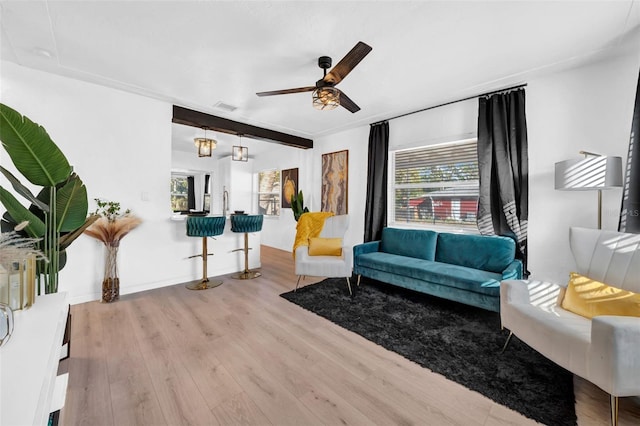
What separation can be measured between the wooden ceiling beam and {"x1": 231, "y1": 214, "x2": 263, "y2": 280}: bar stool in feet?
4.76

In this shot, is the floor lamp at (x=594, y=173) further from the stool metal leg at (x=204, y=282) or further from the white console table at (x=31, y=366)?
the stool metal leg at (x=204, y=282)

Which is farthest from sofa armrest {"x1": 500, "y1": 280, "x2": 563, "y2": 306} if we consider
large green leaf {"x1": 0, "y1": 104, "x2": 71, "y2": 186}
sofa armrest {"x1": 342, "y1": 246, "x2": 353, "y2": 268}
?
large green leaf {"x1": 0, "y1": 104, "x2": 71, "y2": 186}

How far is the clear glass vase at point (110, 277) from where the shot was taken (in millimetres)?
2951

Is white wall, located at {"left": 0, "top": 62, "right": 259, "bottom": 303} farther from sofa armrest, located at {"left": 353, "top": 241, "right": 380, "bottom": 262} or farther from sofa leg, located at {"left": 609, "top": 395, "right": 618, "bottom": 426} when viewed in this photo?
sofa leg, located at {"left": 609, "top": 395, "right": 618, "bottom": 426}

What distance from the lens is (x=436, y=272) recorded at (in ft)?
9.28

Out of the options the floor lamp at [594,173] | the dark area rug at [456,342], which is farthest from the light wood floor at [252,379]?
the floor lamp at [594,173]

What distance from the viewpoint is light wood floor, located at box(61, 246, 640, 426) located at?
1424 millimetres

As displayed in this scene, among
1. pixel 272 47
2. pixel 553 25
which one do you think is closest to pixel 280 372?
pixel 272 47

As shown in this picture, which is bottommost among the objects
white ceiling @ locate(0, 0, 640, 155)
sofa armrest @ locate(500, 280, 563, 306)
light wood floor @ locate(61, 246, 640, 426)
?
light wood floor @ locate(61, 246, 640, 426)

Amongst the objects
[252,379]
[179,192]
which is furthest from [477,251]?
[179,192]

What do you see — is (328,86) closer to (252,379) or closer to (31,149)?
(31,149)

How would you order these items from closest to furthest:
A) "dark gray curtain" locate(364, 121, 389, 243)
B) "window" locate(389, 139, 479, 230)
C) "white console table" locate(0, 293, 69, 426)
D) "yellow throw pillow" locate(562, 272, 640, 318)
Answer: "white console table" locate(0, 293, 69, 426)
"yellow throw pillow" locate(562, 272, 640, 318)
"window" locate(389, 139, 479, 230)
"dark gray curtain" locate(364, 121, 389, 243)

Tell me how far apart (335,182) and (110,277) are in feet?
12.2

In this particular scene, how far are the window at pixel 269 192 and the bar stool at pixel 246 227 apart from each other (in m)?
2.59
